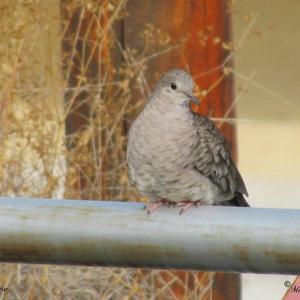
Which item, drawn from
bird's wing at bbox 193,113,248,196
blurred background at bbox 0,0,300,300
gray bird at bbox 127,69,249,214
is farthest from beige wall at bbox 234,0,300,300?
gray bird at bbox 127,69,249,214

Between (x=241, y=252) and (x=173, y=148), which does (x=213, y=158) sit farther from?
(x=241, y=252)

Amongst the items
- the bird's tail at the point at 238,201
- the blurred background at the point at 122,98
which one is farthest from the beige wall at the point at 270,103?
the bird's tail at the point at 238,201

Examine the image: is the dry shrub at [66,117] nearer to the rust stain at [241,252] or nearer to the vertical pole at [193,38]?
the vertical pole at [193,38]

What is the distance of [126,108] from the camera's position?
4.86 m

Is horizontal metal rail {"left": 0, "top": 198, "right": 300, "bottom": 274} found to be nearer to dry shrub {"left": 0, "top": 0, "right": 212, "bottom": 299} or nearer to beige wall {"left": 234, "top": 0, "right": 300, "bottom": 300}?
dry shrub {"left": 0, "top": 0, "right": 212, "bottom": 299}

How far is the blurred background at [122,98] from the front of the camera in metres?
4.59

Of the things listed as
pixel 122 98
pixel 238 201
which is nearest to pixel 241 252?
pixel 238 201

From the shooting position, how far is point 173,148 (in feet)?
9.80

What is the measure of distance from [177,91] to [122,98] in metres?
1.72

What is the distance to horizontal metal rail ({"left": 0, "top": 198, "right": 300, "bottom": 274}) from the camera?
120 centimetres

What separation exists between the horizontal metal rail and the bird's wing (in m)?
1.82

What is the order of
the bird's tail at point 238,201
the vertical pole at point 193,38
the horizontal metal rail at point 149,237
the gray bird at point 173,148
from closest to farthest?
1. the horizontal metal rail at point 149,237
2. the gray bird at point 173,148
3. the bird's tail at point 238,201
4. the vertical pole at point 193,38

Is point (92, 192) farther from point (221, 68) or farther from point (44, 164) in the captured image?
point (221, 68)

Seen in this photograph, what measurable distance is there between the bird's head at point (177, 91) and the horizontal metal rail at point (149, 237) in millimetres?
1730
